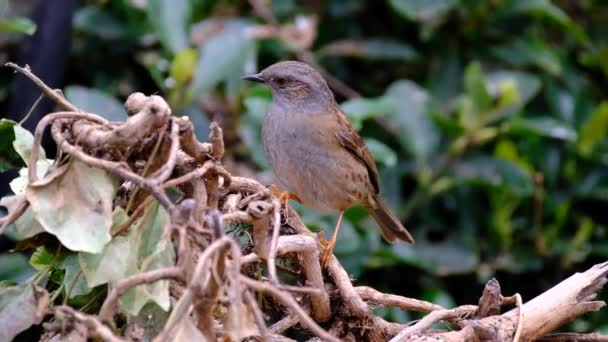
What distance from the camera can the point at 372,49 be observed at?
16.9 ft

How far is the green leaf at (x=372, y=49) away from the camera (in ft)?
16.8

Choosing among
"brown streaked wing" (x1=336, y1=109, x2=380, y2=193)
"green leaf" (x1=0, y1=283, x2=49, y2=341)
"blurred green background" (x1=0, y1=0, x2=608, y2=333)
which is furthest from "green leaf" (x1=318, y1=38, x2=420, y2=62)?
"green leaf" (x1=0, y1=283, x2=49, y2=341)

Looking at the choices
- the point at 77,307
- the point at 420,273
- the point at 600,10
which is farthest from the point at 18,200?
the point at 600,10

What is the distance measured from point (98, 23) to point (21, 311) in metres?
3.22

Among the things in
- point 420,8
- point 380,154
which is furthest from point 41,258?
point 420,8

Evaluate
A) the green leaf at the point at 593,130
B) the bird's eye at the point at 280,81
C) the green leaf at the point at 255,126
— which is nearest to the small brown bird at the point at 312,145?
the bird's eye at the point at 280,81

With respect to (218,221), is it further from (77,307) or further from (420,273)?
(420,273)

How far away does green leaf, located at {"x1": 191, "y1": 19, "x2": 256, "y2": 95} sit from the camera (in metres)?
4.44

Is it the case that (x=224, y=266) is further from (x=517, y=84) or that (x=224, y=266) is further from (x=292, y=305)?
(x=517, y=84)

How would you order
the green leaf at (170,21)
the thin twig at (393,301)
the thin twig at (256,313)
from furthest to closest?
the green leaf at (170,21) < the thin twig at (393,301) < the thin twig at (256,313)

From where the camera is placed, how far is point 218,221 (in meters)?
1.68

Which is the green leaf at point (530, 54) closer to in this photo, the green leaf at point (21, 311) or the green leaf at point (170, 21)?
the green leaf at point (170, 21)

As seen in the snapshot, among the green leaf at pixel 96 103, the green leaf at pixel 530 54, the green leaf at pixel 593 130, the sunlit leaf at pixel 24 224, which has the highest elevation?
the green leaf at pixel 530 54

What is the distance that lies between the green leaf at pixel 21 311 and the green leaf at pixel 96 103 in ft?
7.85
